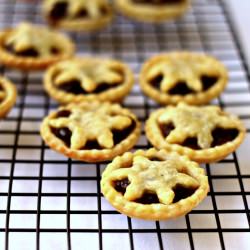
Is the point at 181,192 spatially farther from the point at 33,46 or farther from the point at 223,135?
the point at 33,46

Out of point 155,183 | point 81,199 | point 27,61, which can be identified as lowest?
point 81,199

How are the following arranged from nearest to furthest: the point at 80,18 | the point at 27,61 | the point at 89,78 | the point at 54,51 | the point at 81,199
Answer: the point at 81,199 < the point at 89,78 < the point at 27,61 < the point at 54,51 < the point at 80,18

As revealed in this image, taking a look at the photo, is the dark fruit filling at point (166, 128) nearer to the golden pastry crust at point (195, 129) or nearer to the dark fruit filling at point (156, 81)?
the golden pastry crust at point (195, 129)

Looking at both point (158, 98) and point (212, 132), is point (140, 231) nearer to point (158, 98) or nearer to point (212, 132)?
point (212, 132)

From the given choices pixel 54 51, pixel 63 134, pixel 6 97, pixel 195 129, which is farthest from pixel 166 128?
pixel 54 51

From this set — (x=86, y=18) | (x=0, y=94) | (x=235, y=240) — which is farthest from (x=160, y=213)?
(x=86, y=18)

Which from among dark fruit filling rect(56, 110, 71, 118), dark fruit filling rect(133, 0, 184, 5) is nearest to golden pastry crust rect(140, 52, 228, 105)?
dark fruit filling rect(56, 110, 71, 118)
